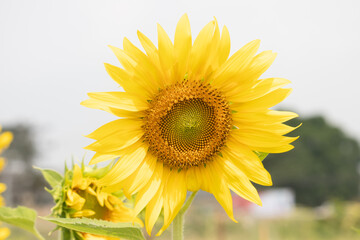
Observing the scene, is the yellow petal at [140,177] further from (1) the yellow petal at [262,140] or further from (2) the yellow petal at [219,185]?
(1) the yellow petal at [262,140]

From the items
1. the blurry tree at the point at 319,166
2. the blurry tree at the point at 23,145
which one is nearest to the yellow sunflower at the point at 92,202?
the blurry tree at the point at 319,166

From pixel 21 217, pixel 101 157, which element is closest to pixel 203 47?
pixel 101 157

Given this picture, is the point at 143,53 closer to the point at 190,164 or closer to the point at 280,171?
the point at 190,164

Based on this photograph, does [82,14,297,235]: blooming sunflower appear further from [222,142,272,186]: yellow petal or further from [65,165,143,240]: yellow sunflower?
[65,165,143,240]: yellow sunflower

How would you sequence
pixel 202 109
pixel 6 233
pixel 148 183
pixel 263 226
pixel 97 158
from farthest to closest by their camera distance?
pixel 263 226, pixel 6 233, pixel 202 109, pixel 148 183, pixel 97 158

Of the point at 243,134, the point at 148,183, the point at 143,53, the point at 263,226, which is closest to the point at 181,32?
the point at 143,53

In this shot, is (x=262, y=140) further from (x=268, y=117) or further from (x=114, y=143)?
(x=114, y=143)

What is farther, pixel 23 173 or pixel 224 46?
pixel 23 173
